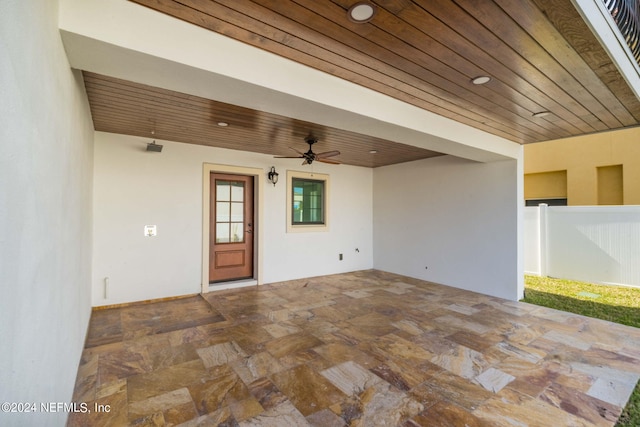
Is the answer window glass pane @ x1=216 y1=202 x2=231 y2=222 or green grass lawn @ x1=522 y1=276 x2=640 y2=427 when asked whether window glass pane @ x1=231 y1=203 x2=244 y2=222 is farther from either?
green grass lawn @ x1=522 y1=276 x2=640 y2=427

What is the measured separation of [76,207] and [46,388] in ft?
5.09

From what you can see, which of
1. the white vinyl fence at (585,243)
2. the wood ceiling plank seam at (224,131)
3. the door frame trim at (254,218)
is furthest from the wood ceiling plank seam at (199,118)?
the white vinyl fence at (585,243)

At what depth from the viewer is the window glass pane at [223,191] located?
5.31 m

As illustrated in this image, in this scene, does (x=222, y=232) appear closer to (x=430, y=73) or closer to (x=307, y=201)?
(x=307, y=201)

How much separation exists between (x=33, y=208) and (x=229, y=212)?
14.1 ft

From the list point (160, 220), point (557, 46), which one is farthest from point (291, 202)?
point (557, 46)

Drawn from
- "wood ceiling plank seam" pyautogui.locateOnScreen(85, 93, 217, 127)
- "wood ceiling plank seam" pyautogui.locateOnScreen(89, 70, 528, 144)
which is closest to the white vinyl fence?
"wood ceiling plank seam" pyautogui.locateOnScreen(85, 93, 217, 127)

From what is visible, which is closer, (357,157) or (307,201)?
(357,157)

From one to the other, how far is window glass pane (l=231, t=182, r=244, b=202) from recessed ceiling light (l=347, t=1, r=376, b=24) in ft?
13.7

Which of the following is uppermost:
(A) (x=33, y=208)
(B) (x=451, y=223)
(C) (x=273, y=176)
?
(C) (x=273, y=176)

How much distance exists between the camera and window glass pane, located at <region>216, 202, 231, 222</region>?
530 cm

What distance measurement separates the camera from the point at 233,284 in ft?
17.3

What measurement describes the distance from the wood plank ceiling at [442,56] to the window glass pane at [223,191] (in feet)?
5.90

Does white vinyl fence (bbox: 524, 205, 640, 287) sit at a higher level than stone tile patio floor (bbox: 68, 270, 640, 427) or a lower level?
higher
